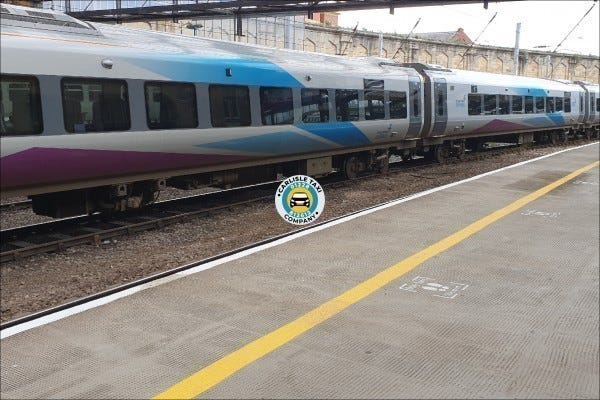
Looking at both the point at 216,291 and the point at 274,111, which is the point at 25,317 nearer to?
the point at 216,291

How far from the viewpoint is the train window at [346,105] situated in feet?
41.5

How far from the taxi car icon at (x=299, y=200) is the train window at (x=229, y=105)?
2649mm

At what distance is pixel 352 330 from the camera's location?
4.65 m

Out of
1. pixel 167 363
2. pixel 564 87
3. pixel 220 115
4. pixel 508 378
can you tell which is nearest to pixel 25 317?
pixel 167 363

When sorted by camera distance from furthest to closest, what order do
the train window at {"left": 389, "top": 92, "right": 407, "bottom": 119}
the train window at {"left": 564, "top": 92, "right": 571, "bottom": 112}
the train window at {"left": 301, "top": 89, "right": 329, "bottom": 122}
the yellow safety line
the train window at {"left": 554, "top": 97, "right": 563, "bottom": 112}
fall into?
the train window at {"left": 564, "top": 92, "right": 571, "bottom": 112}
the train window at {"left": 554, "top": 97, "right": 563, "bottom": 112}
the train window at {"left": 389, "top": 92, "right": 407, "bottom": 119}
the train window at {"left": 301, "top": 89, "right": 329, "bottom": 122}
the yellow safety line

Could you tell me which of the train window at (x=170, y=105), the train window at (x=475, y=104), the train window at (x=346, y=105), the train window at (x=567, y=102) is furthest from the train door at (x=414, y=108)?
the train window at (x=567, y=102)

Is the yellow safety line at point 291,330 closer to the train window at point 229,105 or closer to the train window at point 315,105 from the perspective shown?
the train window at point 229,105

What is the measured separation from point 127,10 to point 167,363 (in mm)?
20521

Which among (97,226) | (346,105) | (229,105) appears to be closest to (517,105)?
(346,105)

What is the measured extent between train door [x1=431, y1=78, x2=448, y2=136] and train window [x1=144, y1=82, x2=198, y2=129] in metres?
9.40

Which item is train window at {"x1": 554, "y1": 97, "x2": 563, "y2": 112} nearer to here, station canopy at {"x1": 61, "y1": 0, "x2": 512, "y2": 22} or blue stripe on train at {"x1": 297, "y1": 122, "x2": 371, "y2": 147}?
station canopy at {"x1": 61, "y1": 0, "x2": 512, "y2": 22}

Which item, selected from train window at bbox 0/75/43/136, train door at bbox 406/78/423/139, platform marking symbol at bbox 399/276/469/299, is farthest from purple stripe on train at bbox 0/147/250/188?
train door at bbox 406/78/423/139

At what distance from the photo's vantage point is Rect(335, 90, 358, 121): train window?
12664 millimetres

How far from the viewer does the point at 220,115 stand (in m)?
9.77
